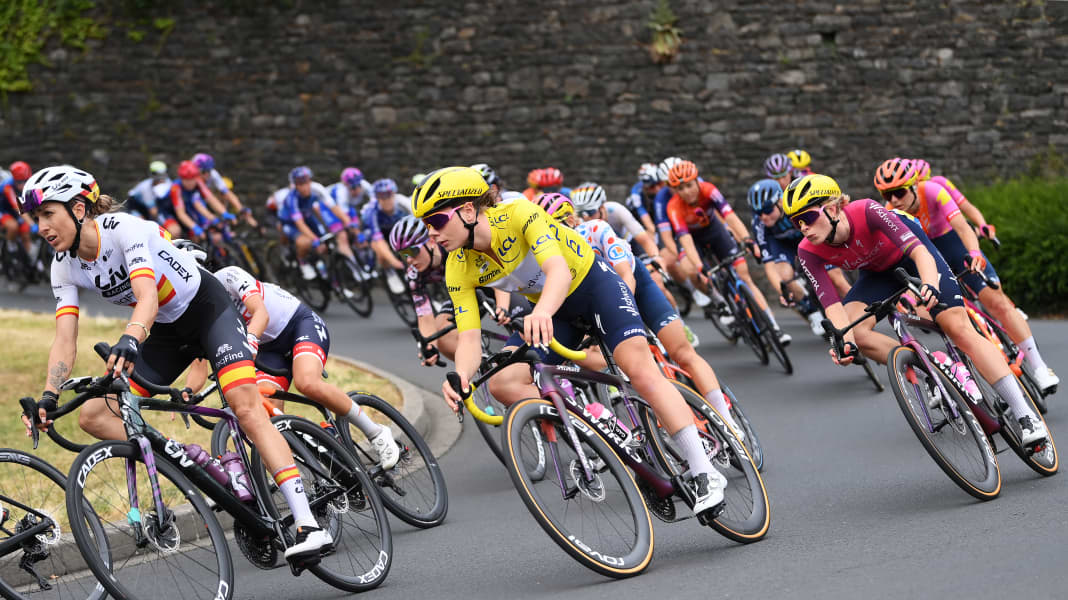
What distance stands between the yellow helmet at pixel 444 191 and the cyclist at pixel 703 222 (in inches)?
261

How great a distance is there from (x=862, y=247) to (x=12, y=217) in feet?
62.8

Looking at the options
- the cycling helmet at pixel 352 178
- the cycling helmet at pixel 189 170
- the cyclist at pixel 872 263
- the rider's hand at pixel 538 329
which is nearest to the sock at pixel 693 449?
the rider's hand at pixel 538 329

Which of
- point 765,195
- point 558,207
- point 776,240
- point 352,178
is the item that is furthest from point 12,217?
point 558,207

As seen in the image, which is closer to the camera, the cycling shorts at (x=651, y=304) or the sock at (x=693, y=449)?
the sock at (x=693, y=449)

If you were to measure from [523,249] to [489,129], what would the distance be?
18625mm

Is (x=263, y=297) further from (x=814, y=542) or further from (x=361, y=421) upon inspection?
(x=814, y=542)

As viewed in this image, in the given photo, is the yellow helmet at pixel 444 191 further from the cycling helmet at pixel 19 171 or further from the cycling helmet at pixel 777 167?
the cycling helmet at pixel 19 171

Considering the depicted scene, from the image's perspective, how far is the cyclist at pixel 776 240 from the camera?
13.2 metres

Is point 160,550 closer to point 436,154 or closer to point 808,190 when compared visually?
point 808,190

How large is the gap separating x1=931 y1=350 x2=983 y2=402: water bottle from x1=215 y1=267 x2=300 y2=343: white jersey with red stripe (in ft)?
12.4

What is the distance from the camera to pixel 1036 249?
55.4 ft

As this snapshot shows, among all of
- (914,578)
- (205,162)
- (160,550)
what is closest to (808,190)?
(914,578)

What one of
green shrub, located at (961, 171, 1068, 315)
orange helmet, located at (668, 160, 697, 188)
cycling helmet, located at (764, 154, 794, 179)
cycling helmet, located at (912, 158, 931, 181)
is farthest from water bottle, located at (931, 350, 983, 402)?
green shrub, located at (961, 171, 1068, 315)

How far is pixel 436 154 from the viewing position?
81.7ft
